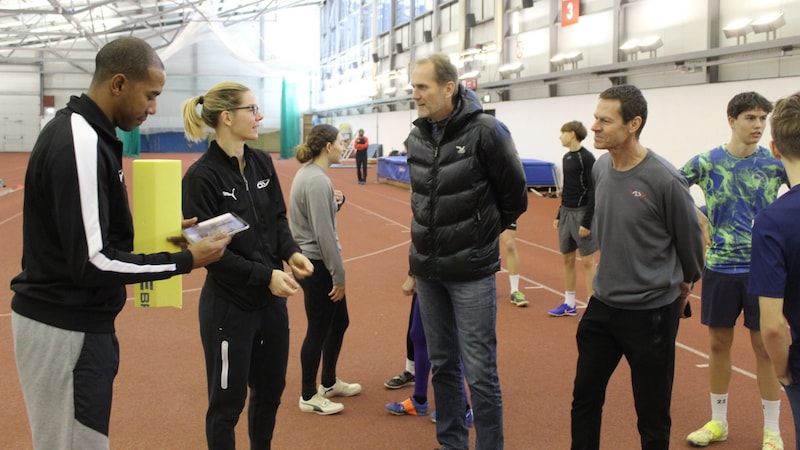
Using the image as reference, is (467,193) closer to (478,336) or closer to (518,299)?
(478,336)

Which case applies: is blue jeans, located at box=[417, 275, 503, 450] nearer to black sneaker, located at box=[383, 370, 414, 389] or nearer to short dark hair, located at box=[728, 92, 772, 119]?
black sneaker, located at box=[383, 370, 414, 389]

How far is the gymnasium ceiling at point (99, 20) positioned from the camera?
30.5 metres

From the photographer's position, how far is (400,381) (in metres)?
5.12

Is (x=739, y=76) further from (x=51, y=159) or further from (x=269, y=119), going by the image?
(x=269, y=119)

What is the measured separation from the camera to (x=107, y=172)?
2.21 metres

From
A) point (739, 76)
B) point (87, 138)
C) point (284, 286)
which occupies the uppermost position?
point (739, 76)

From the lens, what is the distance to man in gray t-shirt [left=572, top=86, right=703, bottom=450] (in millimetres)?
3246

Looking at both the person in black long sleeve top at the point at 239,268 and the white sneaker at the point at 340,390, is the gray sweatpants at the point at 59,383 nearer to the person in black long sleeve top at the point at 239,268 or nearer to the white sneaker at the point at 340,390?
the person in black long sleeve top at the point at 239,268

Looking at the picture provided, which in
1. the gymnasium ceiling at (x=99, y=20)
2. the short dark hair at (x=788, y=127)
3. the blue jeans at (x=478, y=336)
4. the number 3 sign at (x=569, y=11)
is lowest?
the blue jeans at (x=478, y=336)

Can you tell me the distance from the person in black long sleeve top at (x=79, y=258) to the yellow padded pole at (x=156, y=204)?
0.14 meters

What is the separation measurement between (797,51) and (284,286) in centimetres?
1175

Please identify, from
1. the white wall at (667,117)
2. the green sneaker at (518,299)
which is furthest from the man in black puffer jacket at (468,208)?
the white wall at (667,117)

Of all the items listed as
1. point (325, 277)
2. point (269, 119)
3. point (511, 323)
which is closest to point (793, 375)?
point (325, 277)

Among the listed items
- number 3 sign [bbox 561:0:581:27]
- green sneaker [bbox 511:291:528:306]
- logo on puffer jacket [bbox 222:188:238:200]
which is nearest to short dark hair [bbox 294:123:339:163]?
logo on puffer jacket [bbox 222:188:238:200]
